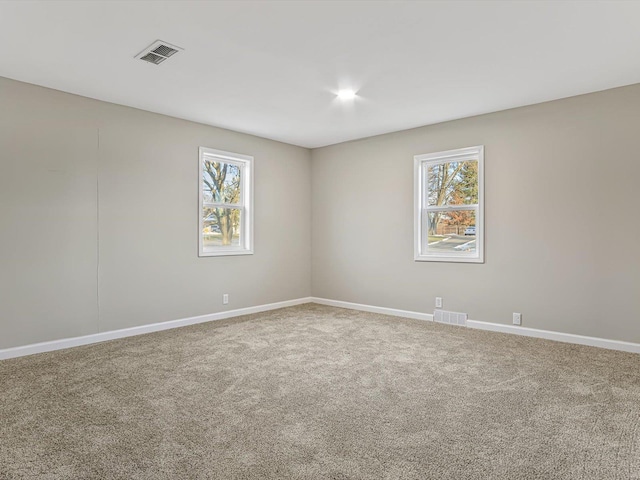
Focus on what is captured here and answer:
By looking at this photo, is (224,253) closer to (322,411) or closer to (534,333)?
(322,411)

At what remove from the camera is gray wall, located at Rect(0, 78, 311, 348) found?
3.61 m

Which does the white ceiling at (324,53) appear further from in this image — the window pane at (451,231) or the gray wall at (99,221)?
the window pane at (451,231)

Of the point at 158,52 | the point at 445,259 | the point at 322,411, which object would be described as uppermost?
the point at 158,52

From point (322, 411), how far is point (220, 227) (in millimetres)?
3511

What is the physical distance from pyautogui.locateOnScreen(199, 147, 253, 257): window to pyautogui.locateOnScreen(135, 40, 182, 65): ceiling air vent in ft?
6.31

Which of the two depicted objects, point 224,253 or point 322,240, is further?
point 322,240

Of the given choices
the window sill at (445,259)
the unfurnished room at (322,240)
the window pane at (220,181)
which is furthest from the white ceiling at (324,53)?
the window sill at (445,259)

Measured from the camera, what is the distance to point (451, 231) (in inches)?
199

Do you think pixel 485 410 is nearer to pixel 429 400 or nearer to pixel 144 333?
pixel 429 400

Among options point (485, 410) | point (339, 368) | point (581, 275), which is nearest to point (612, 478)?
point (485, 410)

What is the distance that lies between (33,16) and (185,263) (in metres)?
2.93

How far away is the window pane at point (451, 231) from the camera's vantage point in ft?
16.0

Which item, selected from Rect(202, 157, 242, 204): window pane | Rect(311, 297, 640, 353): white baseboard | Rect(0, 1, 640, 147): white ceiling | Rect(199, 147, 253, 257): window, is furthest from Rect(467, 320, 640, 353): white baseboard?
Rect(202, 157, 242, 204): window pane

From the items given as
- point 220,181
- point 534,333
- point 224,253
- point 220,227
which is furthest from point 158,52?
point 534,333
